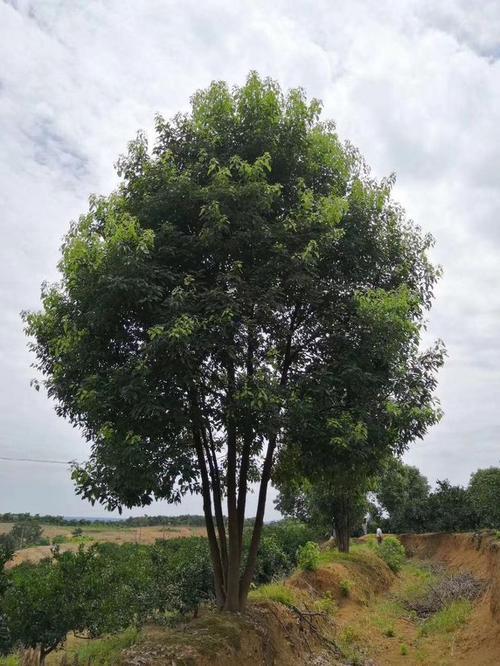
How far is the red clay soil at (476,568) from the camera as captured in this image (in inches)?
451

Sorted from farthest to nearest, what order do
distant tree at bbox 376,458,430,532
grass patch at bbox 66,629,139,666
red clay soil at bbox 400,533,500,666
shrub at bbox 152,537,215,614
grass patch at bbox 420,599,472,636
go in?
distant tree at bbox 376,458,430,532 → grass patch at bbox 420,599,472,636 → red clay soil at bbox 400,533,500,666 → shrub at bbox 152,537,215,614 → grass patch at bbox 66,629,139,666

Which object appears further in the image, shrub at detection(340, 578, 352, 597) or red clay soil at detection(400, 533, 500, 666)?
shrub at detection(340, 578, 352, 597)

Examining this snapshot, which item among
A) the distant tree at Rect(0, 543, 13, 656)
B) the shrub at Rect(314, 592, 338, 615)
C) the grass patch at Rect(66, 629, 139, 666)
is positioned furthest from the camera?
the shrub at Rect(314, 592, 338, 615)

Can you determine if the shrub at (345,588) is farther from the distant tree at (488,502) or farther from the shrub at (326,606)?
the distant tree at (488,502)

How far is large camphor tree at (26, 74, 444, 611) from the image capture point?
7047 mm

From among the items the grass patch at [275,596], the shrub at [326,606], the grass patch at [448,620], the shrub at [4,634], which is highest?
the shrub at [4,634]

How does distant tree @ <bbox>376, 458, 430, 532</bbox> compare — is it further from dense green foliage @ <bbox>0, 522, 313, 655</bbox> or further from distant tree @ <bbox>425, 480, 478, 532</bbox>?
dense green foliage @ <bbox>0, 522, 313, 655</bbox>

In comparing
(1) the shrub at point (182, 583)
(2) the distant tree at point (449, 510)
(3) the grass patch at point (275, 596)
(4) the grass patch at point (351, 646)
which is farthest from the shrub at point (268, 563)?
(2) the distant tree at point (449, 510)

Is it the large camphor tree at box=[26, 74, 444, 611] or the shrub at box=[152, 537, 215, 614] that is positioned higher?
the large camphor tree at box=[26, 74, 444, 611]

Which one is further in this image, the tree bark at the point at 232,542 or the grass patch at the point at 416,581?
the grass patch at the point at 416,581

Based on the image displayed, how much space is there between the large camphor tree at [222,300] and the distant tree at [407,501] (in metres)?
39.5

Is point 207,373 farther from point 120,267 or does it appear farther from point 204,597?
point 204,597

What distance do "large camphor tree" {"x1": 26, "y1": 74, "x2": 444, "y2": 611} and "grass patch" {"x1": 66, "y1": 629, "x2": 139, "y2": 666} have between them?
1852mm

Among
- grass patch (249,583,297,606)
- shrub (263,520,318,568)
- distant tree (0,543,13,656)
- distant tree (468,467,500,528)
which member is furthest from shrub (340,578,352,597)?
distant tree (468,467,500,528)
